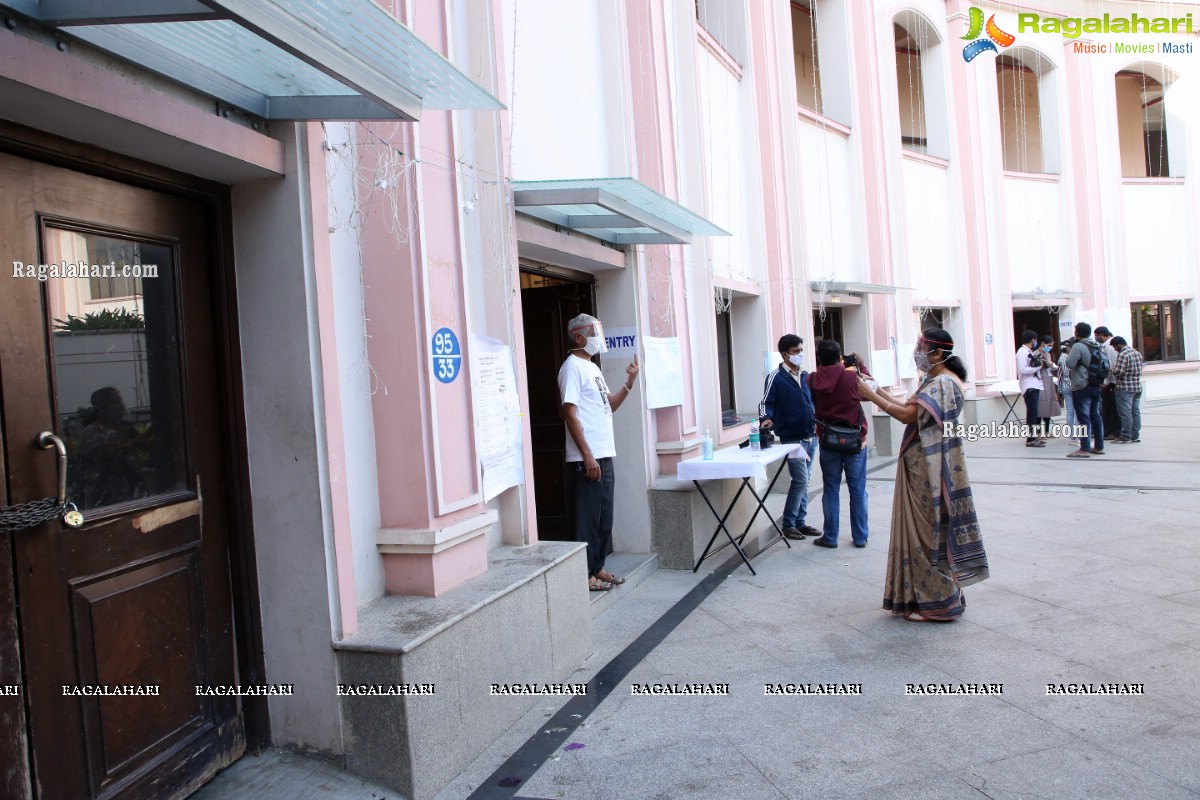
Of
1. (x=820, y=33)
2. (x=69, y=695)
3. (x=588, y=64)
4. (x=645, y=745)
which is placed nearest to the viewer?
(x=69, y=695)

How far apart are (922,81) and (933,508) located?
14.7m

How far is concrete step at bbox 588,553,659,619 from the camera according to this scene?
5645 mm

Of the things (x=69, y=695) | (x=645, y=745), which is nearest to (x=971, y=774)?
(x=645, y=745)

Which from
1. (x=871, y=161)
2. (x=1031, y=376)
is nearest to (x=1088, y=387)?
(x=1031, y=376)

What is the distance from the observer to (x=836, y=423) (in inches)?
285

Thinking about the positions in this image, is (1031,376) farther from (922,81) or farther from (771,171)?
(922,81)

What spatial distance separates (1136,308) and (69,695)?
2346cm

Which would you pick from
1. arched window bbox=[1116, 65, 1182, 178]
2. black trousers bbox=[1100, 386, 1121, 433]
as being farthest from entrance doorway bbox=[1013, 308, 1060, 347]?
black trousers bbox=[1100, 386, 1121, 433]

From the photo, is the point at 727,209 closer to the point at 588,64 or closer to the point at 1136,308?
the point at 588,64

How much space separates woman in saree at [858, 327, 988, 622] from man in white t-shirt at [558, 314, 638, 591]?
171 centimetres

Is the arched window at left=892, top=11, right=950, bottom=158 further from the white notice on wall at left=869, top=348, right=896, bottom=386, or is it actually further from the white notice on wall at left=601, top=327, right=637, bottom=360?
the white notice on wall at left=601, top=327, right=637, bottom=360

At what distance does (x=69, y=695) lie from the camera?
8.71 ft

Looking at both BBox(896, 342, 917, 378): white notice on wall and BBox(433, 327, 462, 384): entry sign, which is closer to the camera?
BBox(433, 327, 462, 384): entry sign

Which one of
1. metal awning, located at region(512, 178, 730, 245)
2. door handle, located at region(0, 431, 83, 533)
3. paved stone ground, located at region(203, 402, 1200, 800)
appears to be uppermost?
metal awning, located at region(512, 178, 730, 245)
